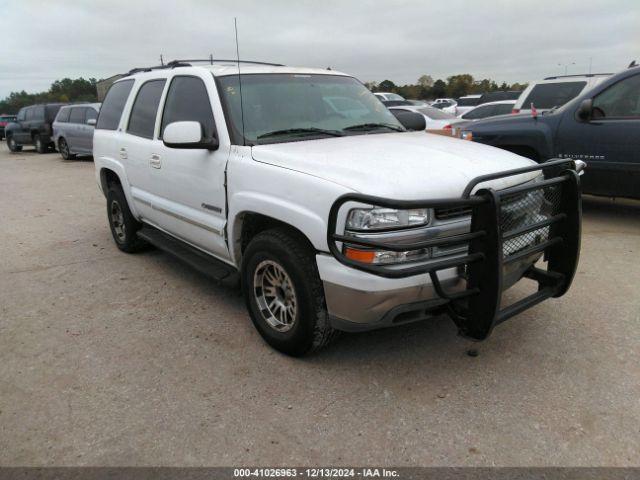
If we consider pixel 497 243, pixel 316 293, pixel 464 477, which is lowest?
pixel 464 477

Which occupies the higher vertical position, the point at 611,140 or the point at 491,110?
the point at 491,110

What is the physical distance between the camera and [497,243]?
261 cm

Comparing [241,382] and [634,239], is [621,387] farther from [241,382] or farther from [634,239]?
[634,239]

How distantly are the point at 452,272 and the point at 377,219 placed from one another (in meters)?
0.51

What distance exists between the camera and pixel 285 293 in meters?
3.25

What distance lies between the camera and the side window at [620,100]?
230 inches

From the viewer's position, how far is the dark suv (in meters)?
19.4

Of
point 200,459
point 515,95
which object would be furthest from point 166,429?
point 515,95

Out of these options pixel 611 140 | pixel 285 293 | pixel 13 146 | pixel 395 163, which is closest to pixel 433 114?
pixel 611 140

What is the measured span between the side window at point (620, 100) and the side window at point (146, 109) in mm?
4923

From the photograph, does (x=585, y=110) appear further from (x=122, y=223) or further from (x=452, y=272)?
(x=122, y=223)

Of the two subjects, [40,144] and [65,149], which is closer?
[65,149]

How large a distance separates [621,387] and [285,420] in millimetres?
1891

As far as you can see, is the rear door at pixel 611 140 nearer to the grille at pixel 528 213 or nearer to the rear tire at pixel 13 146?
the grille at pixel 528 213
